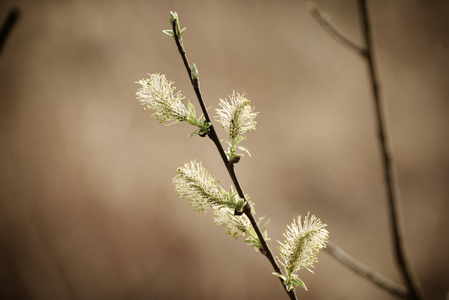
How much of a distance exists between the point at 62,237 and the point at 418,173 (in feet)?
9.31

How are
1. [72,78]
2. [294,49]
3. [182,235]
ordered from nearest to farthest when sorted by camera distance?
[72,78], [182,235], [294,49]

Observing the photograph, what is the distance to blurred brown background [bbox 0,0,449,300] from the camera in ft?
6.88

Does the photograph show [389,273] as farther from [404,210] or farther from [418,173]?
[418,173]

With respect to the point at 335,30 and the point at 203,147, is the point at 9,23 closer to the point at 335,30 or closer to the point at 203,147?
the point at 335,30

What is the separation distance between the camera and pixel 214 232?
7.75 ft

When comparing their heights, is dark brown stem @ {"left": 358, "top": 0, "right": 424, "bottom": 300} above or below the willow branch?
below

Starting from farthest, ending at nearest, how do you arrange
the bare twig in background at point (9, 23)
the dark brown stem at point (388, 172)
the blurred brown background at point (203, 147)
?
the blurred brown background at point (203, 147) < the dark brown stem at point (388, 172) < the bare twig in background at point (9, 23)

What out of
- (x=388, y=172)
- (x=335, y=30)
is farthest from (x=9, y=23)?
(x=388, y=172)

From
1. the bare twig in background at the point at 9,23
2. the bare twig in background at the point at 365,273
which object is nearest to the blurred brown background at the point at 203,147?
the bare twig in background at the point at 365,273

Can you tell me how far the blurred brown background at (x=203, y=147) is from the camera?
2098 mm

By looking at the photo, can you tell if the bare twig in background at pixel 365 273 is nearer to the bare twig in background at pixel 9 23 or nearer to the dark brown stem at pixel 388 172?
the dark brown stem at pixel 388 172

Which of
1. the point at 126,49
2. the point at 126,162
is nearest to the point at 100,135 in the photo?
the point at 126,162

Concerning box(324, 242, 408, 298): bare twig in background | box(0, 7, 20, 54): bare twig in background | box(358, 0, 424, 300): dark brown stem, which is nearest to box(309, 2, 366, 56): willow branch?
box(358, 0, 424, 300): dark brown stem

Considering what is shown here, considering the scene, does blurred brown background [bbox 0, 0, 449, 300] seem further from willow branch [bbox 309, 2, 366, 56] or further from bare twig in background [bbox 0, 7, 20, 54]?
bare twig in background [bbox 0, 7, 20, 54]
